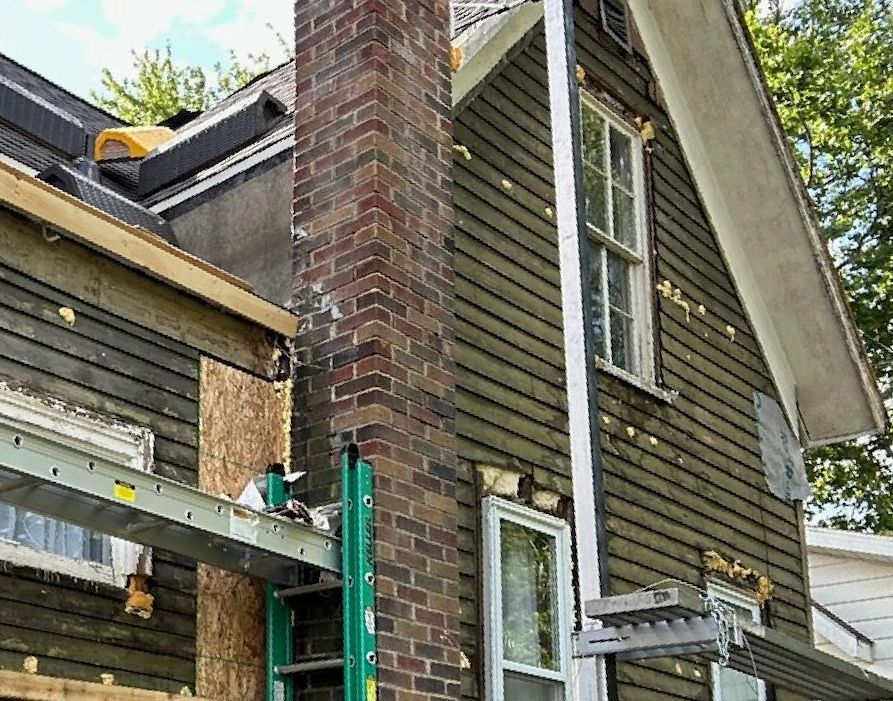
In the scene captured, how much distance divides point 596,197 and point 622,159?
66 centimetres

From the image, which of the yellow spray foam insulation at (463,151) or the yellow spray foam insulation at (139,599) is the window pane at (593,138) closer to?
the yellow spray foam insulation at (463,151)

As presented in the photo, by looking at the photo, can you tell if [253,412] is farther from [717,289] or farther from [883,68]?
[883,68]

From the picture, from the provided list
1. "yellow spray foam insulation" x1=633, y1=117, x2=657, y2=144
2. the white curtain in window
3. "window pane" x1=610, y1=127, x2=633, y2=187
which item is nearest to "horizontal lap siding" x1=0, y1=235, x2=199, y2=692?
the white curtain in window

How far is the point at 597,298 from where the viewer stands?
27.7ft

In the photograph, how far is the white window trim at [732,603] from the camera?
27.7ft

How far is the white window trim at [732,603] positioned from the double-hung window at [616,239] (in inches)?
64.4

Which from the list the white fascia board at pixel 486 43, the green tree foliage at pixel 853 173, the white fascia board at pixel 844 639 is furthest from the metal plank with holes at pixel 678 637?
the green tree foliage at pixel 853 173

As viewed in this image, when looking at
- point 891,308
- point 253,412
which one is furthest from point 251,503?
point 891,308

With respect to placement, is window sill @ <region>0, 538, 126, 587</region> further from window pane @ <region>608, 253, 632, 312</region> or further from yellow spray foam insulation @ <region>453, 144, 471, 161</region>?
window pane @ <region>608, 253, 632, 312</region>

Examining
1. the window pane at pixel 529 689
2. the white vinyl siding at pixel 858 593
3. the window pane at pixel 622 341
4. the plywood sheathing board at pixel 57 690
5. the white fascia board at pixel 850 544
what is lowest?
the plywood sheathing board at pixel 57 690

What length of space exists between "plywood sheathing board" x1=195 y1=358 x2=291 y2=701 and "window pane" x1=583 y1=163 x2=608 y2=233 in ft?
10.9

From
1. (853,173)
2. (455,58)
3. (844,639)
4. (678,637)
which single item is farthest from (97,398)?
(853,173)

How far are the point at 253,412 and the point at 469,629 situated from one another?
1.55 m

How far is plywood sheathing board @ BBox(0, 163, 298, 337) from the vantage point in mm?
5008
